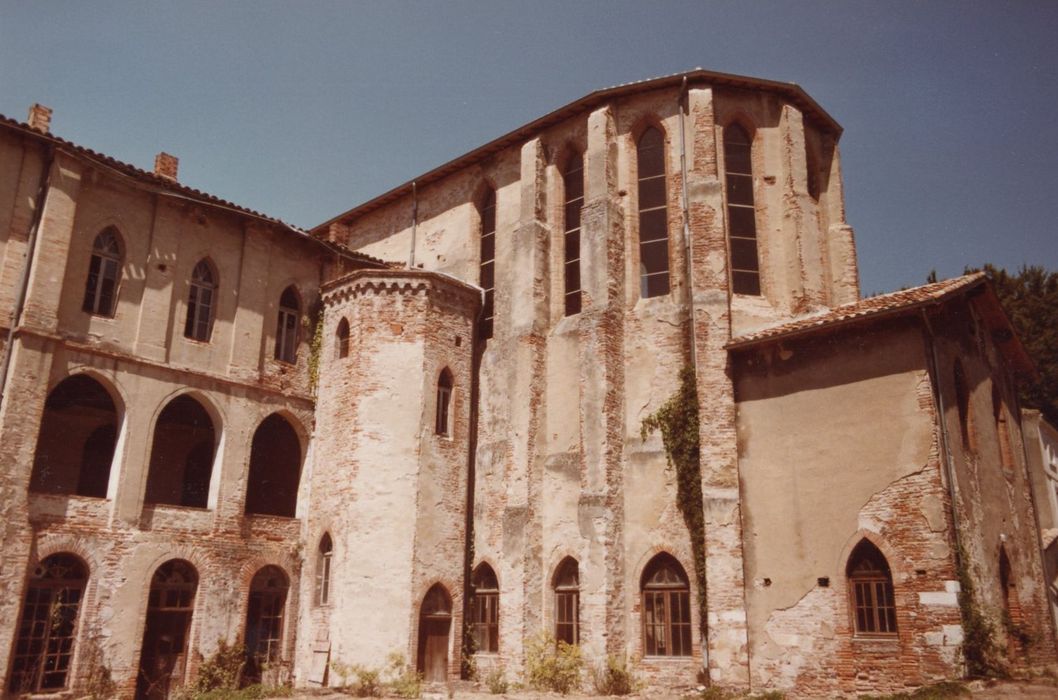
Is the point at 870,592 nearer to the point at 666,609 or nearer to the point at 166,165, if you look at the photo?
the point at 666,609

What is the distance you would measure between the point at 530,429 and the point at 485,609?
454 cm

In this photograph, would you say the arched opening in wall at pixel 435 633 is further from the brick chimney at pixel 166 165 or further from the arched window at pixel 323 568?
the brick chimney at pixel 166 165

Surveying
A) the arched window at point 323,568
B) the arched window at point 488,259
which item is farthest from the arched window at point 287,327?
the arched window at point 488,259

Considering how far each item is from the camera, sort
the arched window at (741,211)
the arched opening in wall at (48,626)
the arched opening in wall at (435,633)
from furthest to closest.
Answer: the arched window at (741,211)
the arched opening in wall at (435,633)
the arched opening in wall at (48,626)

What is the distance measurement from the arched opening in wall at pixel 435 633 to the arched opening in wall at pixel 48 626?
7050 mm

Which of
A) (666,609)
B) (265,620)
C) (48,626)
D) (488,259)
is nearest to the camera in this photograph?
(48,626)

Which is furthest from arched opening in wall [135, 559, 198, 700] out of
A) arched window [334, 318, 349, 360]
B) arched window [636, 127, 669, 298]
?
arched window [636, 127, 669, 298]

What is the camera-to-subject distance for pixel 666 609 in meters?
18.4

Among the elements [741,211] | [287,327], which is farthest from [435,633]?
[741,211]

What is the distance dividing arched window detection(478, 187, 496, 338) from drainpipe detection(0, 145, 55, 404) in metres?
10.7

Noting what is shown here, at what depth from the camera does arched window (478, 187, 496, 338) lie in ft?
77.4

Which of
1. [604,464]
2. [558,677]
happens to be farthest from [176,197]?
[558,677]

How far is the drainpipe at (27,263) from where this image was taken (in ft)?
54.9

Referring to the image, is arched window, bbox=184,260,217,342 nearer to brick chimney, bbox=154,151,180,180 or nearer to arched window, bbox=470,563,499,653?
brick chimney, bbox=154,151,180,180
